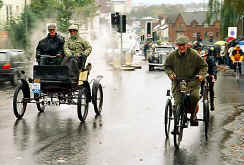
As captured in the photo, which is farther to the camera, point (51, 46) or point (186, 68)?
point (51, 46)

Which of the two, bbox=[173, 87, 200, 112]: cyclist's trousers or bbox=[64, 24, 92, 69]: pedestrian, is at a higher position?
bbox=[64, 24, 92, 69]: pedestrian

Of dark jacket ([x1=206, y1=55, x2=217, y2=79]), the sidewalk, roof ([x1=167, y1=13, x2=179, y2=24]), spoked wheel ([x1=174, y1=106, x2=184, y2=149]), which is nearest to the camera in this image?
the sidewalk

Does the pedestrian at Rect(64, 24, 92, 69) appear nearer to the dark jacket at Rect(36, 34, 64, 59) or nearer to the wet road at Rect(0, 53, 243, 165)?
the dark jacket at Rect(36, 34, 64, 59)

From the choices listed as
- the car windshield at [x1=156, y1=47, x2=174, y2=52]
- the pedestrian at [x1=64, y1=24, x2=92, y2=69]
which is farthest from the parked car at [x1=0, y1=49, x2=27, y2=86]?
the car windshield at [x1=156, y1=47, x2=174, y2=52]

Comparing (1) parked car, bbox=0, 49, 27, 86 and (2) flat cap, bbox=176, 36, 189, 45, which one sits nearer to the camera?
(2) flat cap, bbox=176, 36, 189, 45

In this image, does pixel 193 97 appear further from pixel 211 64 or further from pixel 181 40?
pixel 211 64

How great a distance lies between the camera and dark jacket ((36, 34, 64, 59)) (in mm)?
12422

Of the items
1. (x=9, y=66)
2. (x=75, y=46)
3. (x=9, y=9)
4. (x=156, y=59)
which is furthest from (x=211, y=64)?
(x=9, y=9)

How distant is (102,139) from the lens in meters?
9.48

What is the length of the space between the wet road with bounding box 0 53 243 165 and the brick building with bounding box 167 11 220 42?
123344 mm

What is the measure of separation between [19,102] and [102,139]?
2785 mm

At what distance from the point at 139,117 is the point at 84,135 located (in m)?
2.61

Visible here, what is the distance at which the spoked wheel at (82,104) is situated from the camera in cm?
1097

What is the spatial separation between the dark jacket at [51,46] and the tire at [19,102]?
1194 millimetres
